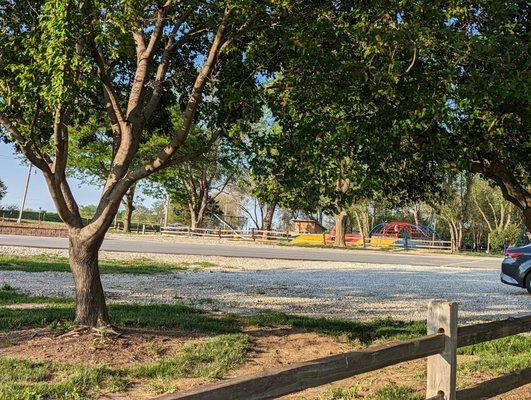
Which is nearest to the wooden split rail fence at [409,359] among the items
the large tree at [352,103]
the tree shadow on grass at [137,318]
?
the large tree at [352,103]

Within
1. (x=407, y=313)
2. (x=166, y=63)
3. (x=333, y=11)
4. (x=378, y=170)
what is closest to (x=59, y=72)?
(x=166, y=63)

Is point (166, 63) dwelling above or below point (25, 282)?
above

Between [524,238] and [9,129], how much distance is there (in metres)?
51.8

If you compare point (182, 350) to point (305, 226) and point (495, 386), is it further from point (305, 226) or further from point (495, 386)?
point (305, 226)

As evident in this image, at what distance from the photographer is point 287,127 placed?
7648mm

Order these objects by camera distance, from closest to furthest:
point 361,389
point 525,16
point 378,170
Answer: point 361,389
point 525,16
point 378,170

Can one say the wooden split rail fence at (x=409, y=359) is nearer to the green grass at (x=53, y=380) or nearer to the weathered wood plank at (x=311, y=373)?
the weathered wood plank at (x=311, y=373)

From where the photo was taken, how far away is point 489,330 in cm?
444

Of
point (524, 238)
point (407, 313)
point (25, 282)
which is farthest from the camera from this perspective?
point (524, 238)

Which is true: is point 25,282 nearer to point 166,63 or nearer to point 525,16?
point 166,63

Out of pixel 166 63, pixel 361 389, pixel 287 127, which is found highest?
pixel 166 63

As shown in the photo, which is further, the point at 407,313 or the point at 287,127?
the point at 407,313

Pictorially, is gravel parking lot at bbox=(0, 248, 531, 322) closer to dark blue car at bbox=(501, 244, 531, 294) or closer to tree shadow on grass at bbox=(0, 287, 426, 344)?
dark blue car at bbox=(501, 244, 531, 294)

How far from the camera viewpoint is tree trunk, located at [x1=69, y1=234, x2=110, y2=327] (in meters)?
7.41
